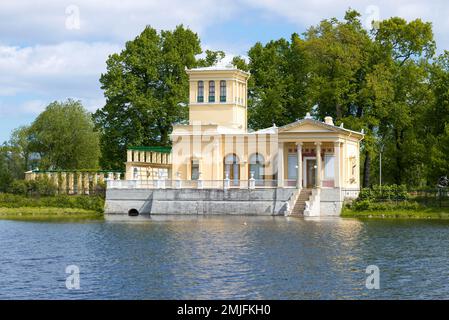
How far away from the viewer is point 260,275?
30219 mm

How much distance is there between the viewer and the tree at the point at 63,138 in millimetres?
82625

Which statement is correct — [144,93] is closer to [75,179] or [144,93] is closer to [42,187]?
[75,179]

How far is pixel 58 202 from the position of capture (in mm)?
65812

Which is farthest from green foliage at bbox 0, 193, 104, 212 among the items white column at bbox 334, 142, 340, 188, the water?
white column at bbox 334, 142, 340, 188

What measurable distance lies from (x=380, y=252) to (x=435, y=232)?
384 inches

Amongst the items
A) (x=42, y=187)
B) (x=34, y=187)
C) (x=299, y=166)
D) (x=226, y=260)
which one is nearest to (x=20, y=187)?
Result: (x=34, y=187)

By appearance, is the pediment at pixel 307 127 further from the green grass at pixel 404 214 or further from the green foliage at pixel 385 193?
the green grass at pixel 404 214

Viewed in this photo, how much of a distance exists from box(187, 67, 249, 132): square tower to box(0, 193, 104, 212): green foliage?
9574 millimetres

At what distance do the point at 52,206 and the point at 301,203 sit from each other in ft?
61.6

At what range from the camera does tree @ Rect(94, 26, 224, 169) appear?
74500mm

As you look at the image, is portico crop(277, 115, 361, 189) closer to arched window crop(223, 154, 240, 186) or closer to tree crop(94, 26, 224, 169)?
arched window crop(223, 154, 240, 186)

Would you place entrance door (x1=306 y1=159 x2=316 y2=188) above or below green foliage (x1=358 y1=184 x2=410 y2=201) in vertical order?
above
